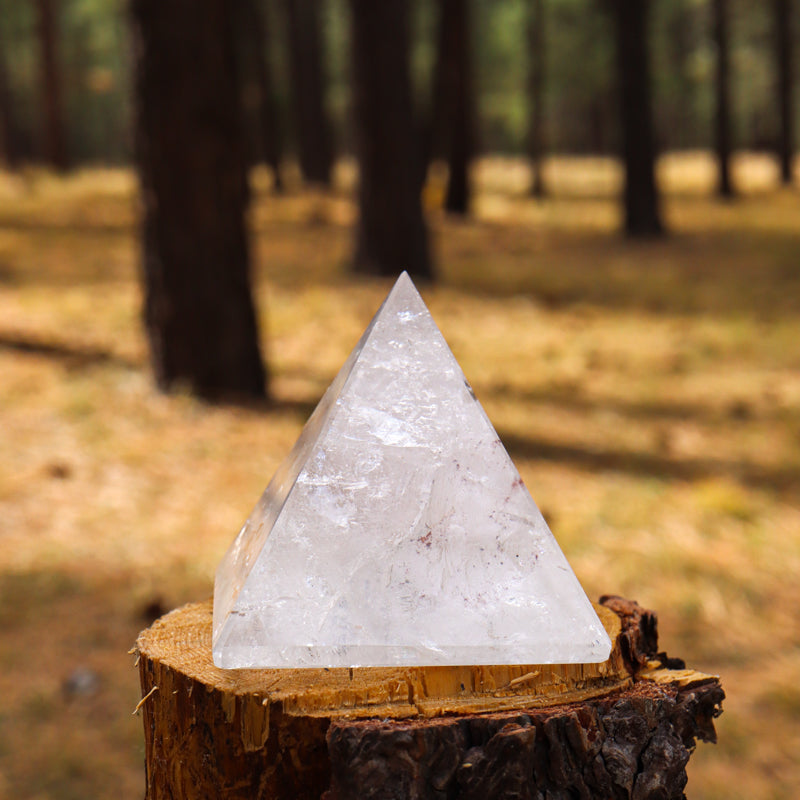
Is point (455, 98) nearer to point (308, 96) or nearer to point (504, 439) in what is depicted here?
point (308, 96)

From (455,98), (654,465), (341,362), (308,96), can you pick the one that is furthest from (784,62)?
(654,465)

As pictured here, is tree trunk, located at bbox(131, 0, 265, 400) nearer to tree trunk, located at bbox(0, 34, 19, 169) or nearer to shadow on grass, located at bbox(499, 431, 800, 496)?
shadow on grass, located at bbox(499, 431, 800, 496)

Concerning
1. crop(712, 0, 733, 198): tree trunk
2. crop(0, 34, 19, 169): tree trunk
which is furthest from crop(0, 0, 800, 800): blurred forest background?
crop(0, 34, 19, 169): tree trunk

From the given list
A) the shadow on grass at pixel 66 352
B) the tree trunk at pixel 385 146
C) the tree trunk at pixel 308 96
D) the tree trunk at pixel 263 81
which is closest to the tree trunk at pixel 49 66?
→ the tree trunk at pixel 263 81

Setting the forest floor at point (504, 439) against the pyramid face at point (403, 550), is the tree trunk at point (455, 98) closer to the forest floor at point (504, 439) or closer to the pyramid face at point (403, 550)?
the forest floor at point (504, 439)

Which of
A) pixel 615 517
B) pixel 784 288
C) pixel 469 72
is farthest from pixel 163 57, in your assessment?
pixel 469 72

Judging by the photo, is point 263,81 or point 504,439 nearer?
point 504,439
